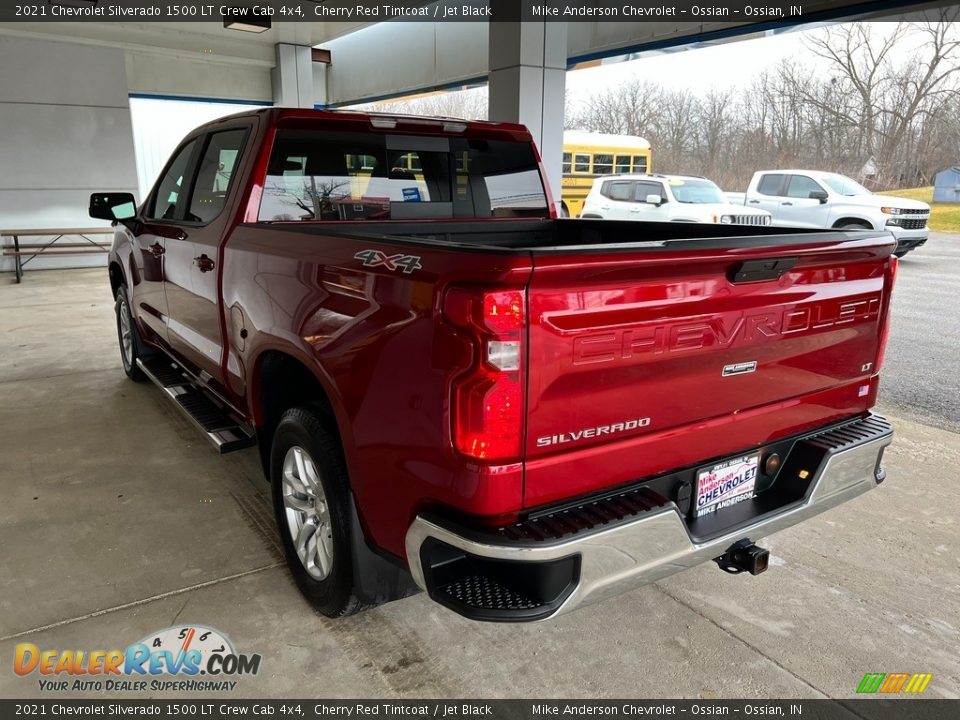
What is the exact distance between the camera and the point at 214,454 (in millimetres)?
4207

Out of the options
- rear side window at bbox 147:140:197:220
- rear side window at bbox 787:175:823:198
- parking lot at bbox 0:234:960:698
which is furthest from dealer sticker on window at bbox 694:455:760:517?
rear side window at bbox 787:175:823:198

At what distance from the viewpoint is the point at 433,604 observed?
271 cm

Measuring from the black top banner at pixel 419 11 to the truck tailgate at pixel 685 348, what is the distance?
555 cm

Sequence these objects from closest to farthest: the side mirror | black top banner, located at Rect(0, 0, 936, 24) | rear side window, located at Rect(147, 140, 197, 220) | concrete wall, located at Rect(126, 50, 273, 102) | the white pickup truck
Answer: rear side window, located at Rect(147, 140, 197, 220)
the side mirror
black top banner, located at Rect(0, 0, 936, 24)
the white pickup truck
concrete wall, located at Rect(126, 50, 273, 102)

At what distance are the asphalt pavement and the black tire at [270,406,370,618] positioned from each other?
449cm

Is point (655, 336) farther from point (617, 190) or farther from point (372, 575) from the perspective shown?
point (617, 190)

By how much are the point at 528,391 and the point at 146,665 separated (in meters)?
1.70

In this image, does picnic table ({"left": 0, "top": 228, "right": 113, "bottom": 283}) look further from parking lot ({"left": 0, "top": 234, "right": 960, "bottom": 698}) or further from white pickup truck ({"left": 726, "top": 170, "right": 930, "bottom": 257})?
white pickup truck ({"left": 726, "top": 170, "right": 930, "bottom": 257})

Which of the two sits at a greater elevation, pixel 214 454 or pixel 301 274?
pixel 301 274

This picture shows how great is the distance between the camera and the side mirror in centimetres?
459

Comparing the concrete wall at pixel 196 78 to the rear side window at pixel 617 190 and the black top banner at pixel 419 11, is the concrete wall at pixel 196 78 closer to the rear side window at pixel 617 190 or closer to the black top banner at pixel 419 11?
the black top banner at pixel 419 11

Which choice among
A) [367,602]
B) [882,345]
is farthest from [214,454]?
[882,345]

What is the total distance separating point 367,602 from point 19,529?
2.03 m

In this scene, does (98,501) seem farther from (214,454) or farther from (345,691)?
(345,691)
